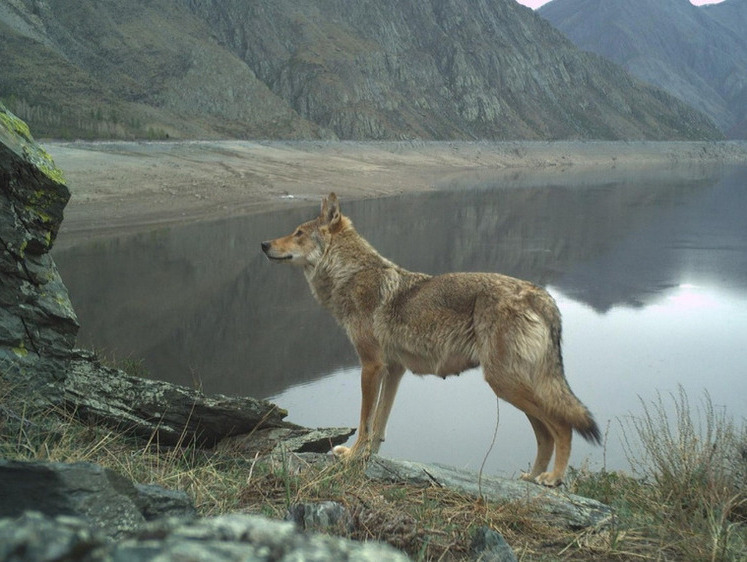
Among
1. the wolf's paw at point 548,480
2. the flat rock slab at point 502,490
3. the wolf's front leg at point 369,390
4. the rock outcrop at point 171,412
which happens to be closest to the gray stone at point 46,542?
the flat rock slab at point 502,490

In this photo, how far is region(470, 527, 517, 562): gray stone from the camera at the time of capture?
10.0 feet

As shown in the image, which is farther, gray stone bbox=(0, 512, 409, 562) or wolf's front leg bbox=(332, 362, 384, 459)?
wolf's front leg bbox=(332, 362, 384, 459)

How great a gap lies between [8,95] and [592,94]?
425 ft

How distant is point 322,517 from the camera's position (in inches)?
121

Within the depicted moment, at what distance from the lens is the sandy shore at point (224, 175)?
87.0 feet

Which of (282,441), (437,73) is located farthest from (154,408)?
(437,73)

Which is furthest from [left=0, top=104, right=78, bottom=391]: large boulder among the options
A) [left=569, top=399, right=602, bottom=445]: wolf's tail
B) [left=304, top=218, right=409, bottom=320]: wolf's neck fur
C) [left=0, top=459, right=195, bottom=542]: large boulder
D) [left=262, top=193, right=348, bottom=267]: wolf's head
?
[left=569, top=399, right=602, bottom=445]: wolf's tail

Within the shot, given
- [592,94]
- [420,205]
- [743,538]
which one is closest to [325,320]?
[743,538]

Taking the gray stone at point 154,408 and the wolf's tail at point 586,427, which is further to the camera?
the wolf's tail at point 586,427

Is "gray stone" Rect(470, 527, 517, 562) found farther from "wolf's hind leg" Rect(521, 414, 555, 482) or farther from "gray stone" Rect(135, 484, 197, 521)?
"wolf's hind leg" Rect(521, 414, 555, 482)

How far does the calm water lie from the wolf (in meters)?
1.13

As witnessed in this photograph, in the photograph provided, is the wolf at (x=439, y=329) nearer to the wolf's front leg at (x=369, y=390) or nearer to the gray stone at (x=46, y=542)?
the wolf's front leg at (x=369, y=390)

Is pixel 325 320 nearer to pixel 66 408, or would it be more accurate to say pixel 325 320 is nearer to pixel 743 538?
pixel 66 408

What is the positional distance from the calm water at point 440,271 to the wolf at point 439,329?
3.71 feet
